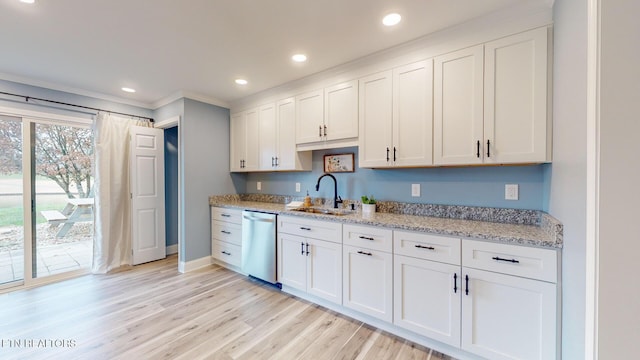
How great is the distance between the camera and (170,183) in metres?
4.28

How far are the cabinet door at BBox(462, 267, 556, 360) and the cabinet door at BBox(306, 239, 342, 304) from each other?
3.39 feet

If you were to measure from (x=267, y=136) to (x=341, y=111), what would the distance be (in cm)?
120

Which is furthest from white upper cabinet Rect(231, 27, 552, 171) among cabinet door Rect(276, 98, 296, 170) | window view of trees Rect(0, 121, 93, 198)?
window view of trees Rect(0, 121, 93, 198)

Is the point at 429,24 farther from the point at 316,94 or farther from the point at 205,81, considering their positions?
the point at 205,81

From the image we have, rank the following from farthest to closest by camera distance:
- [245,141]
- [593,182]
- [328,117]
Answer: [245,141] → [328,117] → [593,182]

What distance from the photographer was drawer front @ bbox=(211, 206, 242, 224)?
10.9ft

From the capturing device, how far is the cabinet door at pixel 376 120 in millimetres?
2322

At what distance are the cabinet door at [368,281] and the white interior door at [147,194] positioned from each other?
3216 millimetres

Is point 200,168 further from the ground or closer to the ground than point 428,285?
further from the ground

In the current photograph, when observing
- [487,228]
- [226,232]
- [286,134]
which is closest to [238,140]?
[286,134]

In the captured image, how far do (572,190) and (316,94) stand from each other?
2314 mm

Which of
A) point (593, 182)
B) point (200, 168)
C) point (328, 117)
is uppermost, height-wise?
point (328, 117)

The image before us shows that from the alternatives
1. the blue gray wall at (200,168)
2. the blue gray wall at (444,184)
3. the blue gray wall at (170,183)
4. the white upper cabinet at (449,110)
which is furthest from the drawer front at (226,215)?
the white upper cabinet at (449,110)

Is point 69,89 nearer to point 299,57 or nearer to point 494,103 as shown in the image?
point 299,57
